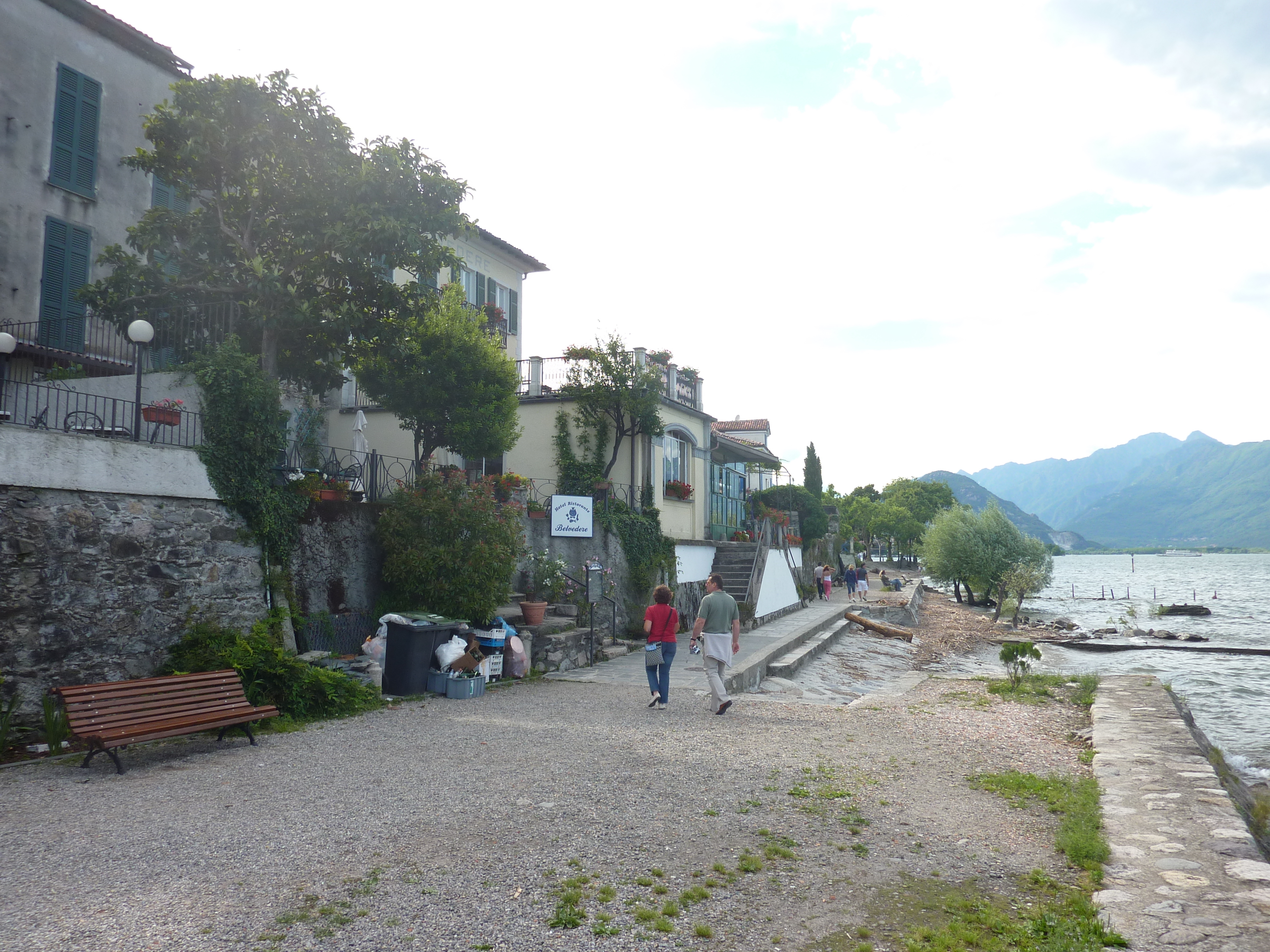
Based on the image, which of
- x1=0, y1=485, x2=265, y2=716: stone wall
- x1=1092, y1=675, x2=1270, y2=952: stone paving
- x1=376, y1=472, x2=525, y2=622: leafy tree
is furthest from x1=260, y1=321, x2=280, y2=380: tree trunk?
x1=1092, y1=675, x2=1270, y2=952: stone paving

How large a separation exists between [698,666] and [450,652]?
5239mm

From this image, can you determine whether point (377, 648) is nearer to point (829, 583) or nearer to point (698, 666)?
point (698, 666)

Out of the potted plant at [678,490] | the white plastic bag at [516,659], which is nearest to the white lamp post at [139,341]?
the white plastic bag at [516,659]

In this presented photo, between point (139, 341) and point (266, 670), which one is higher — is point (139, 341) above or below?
above

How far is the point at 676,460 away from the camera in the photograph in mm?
22656

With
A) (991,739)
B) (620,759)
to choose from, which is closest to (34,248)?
(620,759)

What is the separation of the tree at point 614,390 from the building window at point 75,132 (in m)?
10.2

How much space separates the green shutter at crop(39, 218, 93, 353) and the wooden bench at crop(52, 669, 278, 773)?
371 inches

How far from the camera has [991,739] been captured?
8.61m

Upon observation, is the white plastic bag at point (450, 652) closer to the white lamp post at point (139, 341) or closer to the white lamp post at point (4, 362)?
the white lamp post at point (139, 341)

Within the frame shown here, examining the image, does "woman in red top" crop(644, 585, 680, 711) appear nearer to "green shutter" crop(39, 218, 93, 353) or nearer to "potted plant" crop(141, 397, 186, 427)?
"potted plant" crop(141, 397, 186, 427)

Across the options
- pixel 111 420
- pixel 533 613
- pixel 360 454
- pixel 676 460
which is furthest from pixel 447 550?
pixel 676 460

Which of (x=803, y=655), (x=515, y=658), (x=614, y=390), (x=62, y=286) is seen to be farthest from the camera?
(x=614, y=390)

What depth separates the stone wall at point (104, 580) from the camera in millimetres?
7418
